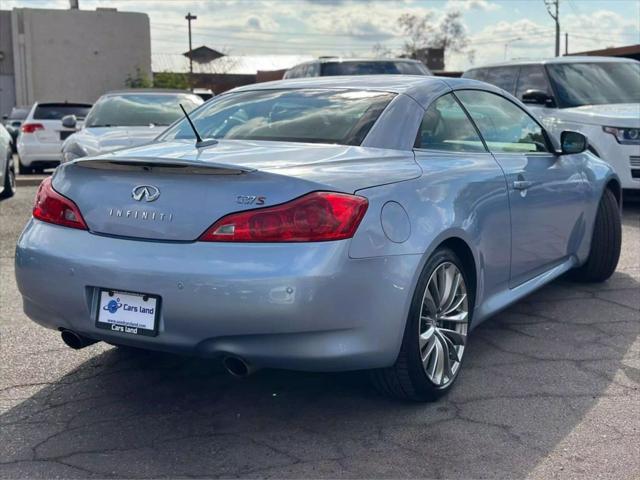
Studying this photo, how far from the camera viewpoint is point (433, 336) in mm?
3695

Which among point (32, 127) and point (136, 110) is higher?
point (136, 110)

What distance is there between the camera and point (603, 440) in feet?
11.0

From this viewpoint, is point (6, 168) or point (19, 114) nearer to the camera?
point (6, 168)

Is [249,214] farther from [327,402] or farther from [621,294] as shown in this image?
[621,294]

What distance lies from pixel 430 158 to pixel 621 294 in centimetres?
246

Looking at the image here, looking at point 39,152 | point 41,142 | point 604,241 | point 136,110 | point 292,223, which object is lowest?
point 39,152

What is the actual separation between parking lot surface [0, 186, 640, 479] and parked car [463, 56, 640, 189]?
4.71 metres

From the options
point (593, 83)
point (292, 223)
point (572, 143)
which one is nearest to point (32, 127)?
point (593, 83)

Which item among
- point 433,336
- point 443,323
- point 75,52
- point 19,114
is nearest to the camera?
point 433,336

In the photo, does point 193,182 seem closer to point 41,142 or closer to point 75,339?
point 75,339

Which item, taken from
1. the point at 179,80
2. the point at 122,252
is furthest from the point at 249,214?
the point at 179,80

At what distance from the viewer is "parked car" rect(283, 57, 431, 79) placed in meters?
12.5

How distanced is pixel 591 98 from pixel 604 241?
181 inches

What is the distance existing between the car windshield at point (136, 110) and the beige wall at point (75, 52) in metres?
31.3
